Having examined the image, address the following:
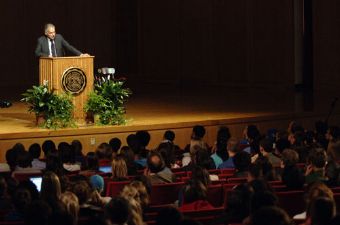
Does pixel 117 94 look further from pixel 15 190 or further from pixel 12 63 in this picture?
pixel 12 63

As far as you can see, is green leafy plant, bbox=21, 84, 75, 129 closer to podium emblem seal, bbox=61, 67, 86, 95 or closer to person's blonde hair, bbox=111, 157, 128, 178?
podium emblem seal, bbox=61, 67, 86, 95

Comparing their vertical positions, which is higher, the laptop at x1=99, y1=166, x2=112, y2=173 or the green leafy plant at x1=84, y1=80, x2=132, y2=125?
the green leafy plant at x1=84, y1=80, x2=132, y2=125

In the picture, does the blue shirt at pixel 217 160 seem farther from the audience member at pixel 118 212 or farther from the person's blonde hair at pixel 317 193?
the audience member at pixel 118 212

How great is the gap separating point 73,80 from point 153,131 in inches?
57.9

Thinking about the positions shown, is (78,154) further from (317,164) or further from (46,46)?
(46,46)

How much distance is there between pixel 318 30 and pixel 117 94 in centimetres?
769

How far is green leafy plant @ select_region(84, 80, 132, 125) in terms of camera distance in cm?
1384

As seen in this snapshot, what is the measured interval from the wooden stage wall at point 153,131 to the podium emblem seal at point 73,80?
0.68 meters

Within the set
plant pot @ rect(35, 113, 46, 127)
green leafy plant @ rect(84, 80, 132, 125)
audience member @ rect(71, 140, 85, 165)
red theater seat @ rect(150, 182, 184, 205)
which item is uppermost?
green leafy plant @ rect(84, 80, 132, 125)

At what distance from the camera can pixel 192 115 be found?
15.5 meters

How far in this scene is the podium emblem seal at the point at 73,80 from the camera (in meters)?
13.7

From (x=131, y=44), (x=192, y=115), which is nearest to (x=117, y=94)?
(x=192, y=115)

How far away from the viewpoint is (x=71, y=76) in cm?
1372

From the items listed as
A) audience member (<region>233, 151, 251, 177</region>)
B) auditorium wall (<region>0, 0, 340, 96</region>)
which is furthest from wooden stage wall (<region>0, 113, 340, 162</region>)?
audience member (<region>233, 151, 251, 177</region>)
